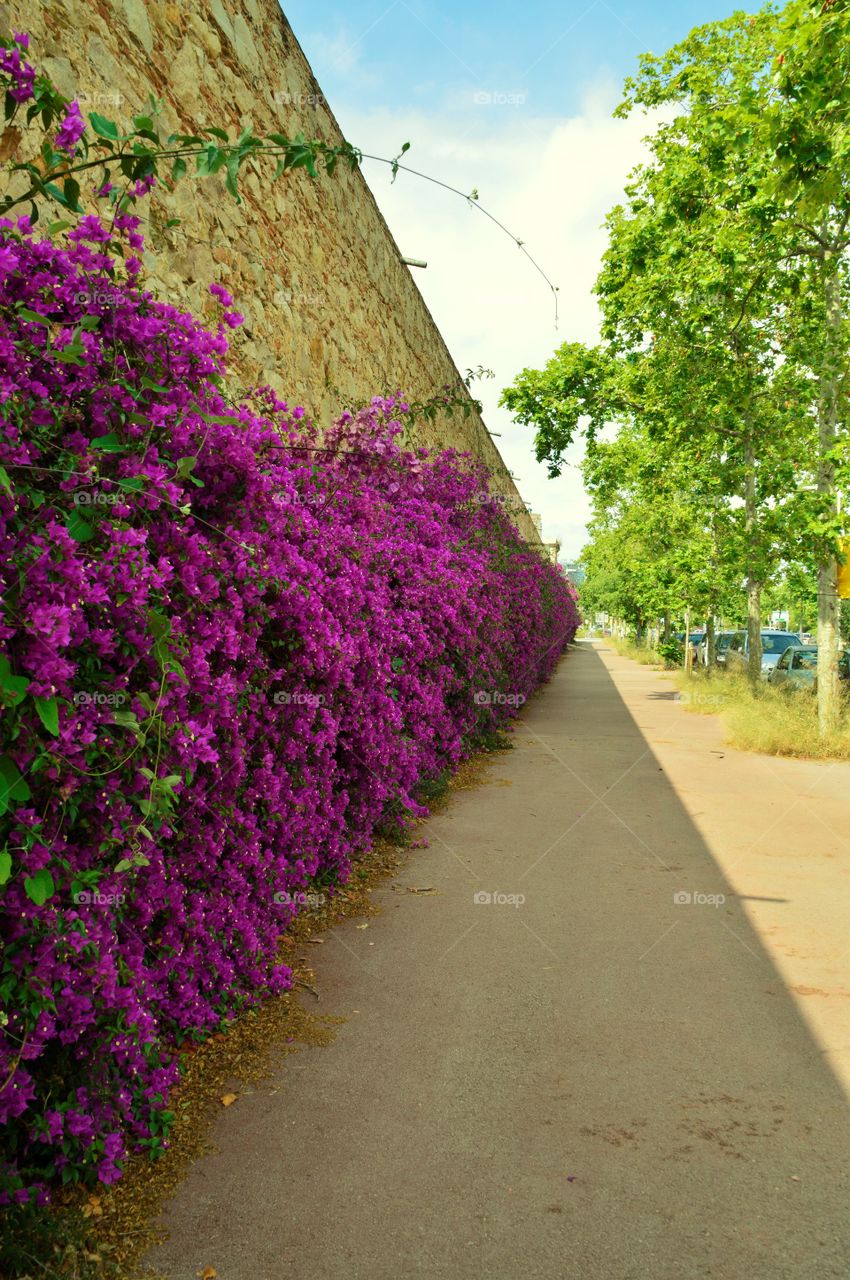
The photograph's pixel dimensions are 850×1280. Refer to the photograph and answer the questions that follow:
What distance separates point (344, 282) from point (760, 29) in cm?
729

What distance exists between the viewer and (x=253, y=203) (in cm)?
700

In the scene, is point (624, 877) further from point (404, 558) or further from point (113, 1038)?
point (113, 1038)

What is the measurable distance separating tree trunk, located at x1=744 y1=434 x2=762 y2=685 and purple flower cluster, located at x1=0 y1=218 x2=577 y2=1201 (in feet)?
33.0

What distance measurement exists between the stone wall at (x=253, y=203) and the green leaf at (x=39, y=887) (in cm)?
343

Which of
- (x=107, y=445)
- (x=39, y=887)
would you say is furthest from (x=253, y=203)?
(x=39, y=887)

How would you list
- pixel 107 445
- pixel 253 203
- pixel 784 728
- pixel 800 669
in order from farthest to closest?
pixel 800 669 < pixel 784 728 < pixel 253 203 < pixel 107 445

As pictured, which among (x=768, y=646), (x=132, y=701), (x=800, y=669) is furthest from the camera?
(x=768, y=646)

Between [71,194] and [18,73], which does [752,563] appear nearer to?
[71,194]

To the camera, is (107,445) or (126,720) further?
(107,445)

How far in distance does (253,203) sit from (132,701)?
5778 mm

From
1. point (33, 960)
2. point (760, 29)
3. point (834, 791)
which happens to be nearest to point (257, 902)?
point (33, 960)

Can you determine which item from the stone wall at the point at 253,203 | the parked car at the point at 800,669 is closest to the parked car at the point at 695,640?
the parked car at the point at 800,669

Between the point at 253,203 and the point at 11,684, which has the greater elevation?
the point at 253,203

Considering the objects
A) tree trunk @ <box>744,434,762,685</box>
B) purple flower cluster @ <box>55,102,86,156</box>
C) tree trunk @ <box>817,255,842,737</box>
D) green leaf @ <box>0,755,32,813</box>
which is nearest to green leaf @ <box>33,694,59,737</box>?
green leaf @ <box>0,755,32,813</box>
